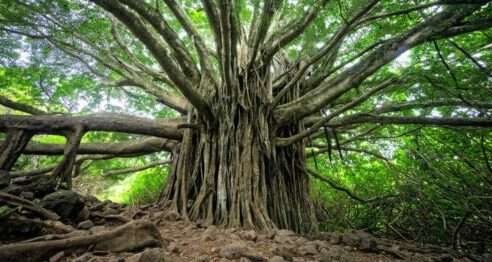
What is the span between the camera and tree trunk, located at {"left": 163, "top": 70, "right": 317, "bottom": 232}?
301 cm

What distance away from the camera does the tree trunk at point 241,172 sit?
301cm

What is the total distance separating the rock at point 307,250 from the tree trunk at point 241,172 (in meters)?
0.86

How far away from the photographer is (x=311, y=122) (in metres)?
4.05

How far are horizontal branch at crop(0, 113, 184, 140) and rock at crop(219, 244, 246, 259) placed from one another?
214 cm

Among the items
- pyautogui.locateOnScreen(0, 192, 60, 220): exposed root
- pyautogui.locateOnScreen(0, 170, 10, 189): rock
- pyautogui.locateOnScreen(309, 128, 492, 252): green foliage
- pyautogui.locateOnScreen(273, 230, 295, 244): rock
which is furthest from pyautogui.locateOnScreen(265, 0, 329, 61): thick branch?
pyautogui.locateOnScreen(0, 170, 10, 189): rock

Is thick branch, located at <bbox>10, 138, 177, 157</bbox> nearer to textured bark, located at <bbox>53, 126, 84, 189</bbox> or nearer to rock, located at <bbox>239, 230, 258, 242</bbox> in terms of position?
textured bark, located at <bbox>53, 126, 84, 189</bbox>

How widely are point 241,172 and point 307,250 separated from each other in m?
1.34

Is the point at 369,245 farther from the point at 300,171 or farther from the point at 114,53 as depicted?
the point at 114,53

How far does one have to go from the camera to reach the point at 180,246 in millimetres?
1918

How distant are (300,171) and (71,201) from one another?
104 inches

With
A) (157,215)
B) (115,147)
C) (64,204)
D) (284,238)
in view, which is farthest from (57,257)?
(115,147)

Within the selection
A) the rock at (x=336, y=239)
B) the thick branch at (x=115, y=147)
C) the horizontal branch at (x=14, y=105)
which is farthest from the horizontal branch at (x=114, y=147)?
the rock at (x=336, y=239)

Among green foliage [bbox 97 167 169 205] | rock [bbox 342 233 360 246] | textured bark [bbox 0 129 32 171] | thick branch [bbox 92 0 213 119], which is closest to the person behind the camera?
thick branch [bbox 92 0 213 119]

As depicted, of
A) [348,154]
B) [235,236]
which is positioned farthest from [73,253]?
[348,154]
